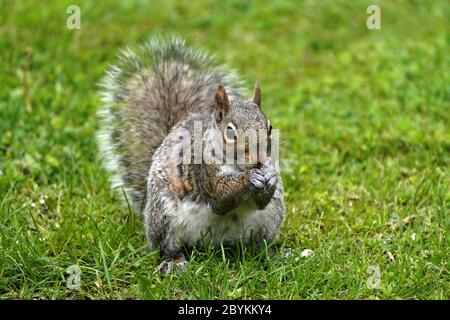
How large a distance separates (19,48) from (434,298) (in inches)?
116

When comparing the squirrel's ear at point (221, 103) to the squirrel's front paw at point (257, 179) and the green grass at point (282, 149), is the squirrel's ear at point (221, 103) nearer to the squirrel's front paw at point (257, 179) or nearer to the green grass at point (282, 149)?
the squirrel's front paw at point (257, 179)

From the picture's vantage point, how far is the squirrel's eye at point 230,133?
2490 mm

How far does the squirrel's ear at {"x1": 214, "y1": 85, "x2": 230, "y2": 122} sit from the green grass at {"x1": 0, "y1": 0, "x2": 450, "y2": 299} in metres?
0.51

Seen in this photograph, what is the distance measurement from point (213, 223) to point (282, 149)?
1181 mm

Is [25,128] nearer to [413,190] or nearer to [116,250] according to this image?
[116,250]

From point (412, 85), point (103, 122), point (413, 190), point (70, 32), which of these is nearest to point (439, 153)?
point (413, 190)

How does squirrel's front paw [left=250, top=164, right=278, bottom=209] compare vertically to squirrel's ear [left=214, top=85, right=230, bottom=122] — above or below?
below

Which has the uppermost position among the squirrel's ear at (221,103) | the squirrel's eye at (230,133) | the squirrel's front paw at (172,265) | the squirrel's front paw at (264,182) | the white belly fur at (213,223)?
the squirrel's ear at (221,103)

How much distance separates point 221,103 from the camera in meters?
2.58

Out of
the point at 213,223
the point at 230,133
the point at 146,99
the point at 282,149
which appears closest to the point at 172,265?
the point at 213,223

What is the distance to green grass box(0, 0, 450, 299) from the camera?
269 centimetres

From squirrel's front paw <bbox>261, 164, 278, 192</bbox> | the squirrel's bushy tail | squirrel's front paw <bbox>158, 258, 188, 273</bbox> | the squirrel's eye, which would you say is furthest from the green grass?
the squirrel's eye

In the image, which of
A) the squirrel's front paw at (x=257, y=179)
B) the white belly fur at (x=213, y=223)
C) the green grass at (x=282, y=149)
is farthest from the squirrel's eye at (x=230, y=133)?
the green grass at (x=282, y=149)

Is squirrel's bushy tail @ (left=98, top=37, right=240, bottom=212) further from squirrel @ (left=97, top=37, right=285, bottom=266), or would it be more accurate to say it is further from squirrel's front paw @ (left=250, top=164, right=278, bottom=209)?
squirrel's front paw @ (left=250, top=164, right=278, bottom=209)
